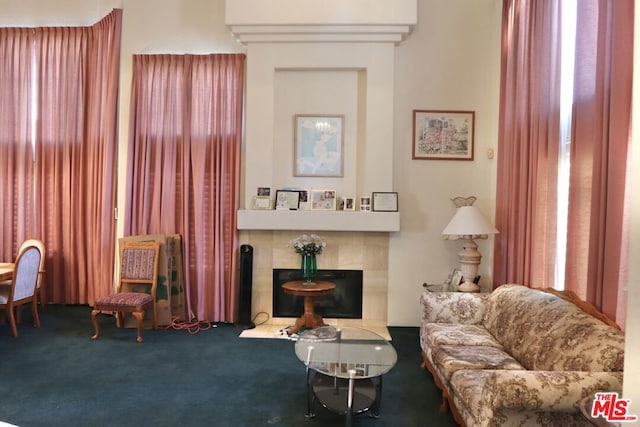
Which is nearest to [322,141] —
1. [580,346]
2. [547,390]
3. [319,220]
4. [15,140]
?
[319,220]

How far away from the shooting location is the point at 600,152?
2.44 m

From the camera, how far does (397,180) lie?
15.5 feet

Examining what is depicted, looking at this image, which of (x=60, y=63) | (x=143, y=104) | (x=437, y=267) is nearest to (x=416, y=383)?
(x=437, y=267)

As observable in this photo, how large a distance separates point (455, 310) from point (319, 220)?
168 cm

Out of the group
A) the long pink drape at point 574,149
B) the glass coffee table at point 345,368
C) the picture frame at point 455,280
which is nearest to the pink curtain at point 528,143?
the long pink drape at point 574,149

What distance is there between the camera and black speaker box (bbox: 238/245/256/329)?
4668mm

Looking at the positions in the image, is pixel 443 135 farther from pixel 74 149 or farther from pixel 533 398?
pixel 74 149

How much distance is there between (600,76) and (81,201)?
16.6ft

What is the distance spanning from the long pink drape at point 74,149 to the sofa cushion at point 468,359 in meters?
3.82

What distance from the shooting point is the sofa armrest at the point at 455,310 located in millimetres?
3518

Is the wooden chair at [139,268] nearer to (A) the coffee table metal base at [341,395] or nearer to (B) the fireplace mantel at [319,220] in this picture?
(B) the fireplace mantel at [319,220]

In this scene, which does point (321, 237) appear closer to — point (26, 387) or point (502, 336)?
point (502, 336)

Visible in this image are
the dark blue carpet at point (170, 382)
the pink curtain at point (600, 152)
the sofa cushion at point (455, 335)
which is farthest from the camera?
the sofa cushion at point (455, 335)

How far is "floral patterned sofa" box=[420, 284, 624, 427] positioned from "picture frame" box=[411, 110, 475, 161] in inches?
66.5
